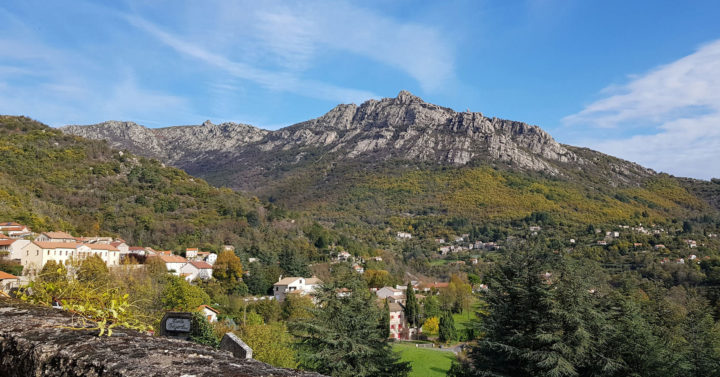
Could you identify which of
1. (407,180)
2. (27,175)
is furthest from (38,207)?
(407,180)

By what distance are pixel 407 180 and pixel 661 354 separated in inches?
4473

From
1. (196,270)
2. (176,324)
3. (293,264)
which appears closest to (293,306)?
(196,270)

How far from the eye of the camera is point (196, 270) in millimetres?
45531

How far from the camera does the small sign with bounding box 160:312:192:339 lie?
4334mm

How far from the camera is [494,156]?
5064 inches

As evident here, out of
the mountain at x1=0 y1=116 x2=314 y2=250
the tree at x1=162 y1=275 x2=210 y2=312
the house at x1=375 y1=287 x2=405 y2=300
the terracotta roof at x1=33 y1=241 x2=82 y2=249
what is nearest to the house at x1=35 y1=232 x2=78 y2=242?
the terracotta roof at x1=33 y1=241 x2=82 y2=249

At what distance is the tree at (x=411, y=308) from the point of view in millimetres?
46875

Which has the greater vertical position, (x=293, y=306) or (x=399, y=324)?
(x=293, y=306)

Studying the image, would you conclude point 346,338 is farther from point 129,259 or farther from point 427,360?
point 129,259

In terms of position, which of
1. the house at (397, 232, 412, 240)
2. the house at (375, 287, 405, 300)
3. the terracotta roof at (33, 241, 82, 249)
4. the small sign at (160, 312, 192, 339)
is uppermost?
the house at (397, 232, 412, 240)

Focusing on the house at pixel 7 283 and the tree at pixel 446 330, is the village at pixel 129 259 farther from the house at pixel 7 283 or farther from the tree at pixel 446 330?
the house at pixel 7 283

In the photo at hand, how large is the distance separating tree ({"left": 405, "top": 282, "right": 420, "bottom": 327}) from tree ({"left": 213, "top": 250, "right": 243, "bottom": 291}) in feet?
62.3

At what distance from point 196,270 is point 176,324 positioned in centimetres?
4467

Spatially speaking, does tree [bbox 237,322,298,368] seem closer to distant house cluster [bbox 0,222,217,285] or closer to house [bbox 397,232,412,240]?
distant house cluster [bbox 0,222,217,285]
